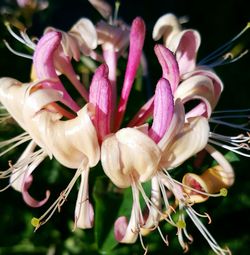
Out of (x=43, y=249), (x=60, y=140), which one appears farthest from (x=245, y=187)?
(x=60, y=140)

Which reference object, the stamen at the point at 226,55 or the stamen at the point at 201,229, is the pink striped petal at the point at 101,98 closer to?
the stamen at the point at 201,229

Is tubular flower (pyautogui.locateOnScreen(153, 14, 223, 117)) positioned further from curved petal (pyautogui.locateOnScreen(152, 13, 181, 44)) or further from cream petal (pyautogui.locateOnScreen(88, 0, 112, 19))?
cream petal (pyautogui.locateOnScreen(88, 0, 112, 19))

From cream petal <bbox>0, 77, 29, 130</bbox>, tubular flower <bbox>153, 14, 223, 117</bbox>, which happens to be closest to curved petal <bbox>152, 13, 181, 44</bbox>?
tubular flower <bbox>153, 14, 223, 117</bbox>

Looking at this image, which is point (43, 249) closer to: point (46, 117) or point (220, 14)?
point (46, 117)

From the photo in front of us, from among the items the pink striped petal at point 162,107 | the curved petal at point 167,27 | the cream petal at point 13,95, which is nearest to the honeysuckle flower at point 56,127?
the cream petal at point 13,95

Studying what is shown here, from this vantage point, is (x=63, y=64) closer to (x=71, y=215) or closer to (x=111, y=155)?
(x=111, y=155)

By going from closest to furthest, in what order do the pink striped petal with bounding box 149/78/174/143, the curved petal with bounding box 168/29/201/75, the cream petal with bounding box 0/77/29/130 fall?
the pink striped petal with bounding box 149/78/174/143 → the cream petal with bounding box 0/77/29/130 → the curved petal with bounding box 168/29/201/75
